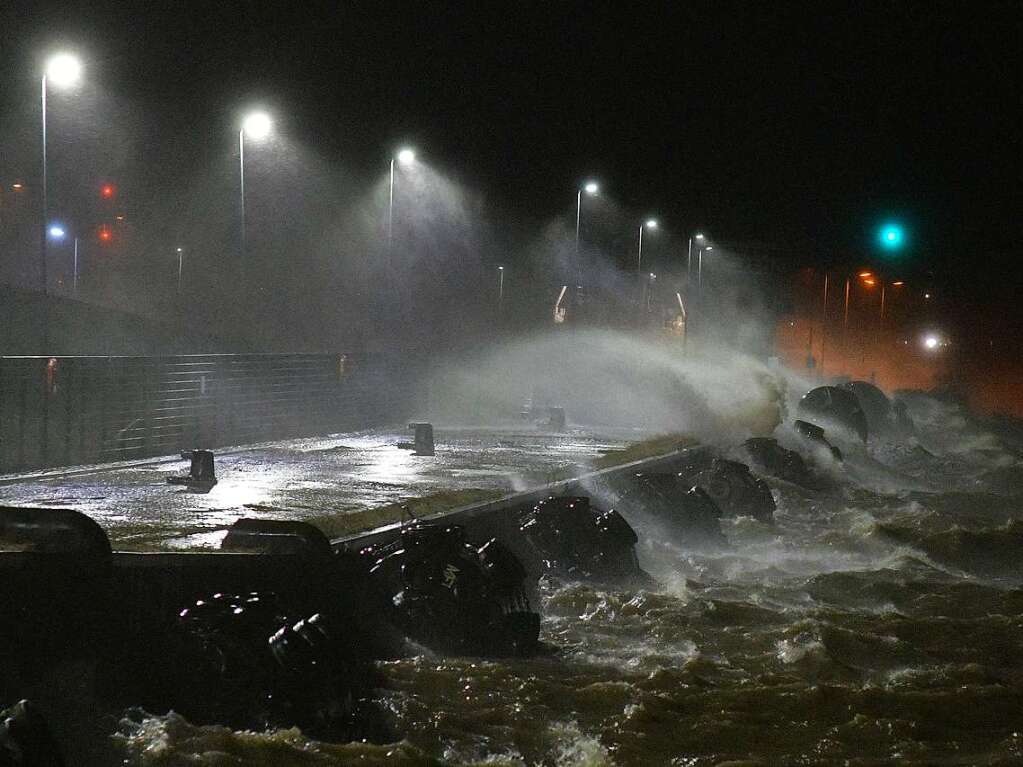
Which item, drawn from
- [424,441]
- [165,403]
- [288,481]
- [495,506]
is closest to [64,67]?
[165,403]

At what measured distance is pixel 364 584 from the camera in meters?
10.1

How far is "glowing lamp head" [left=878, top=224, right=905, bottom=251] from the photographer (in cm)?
2502

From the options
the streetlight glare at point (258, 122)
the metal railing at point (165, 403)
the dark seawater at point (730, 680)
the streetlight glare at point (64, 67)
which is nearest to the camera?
the dark seawater at point (730, 680)

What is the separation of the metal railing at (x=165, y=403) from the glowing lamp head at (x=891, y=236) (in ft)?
35.3

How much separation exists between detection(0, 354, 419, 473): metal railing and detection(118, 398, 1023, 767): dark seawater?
690 cm

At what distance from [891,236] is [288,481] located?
596 inches

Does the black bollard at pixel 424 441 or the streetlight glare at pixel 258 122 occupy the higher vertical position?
the streetlight glare at pixel 258 122

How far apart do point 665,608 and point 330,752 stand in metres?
5.46

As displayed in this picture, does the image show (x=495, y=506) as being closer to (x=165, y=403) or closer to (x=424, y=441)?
(x=424, y=441)

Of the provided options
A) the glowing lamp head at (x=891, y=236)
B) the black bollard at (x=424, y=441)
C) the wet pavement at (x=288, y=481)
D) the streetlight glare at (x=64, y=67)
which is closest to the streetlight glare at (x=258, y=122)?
the streetlight glare at (x=64, y=67)

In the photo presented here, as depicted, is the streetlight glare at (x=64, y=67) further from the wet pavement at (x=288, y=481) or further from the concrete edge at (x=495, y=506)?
the concrete edge at (x=495, y=506)

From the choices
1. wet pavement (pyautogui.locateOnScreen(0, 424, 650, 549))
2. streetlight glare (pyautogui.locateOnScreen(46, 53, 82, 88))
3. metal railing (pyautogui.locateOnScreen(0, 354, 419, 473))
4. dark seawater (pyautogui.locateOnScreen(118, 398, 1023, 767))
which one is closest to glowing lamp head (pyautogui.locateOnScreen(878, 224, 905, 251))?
wet pavement (pyautogui.locateOnScreen(0, 424, 650, 549))

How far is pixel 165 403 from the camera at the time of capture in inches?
714

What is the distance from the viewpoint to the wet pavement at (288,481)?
11.3 meters
